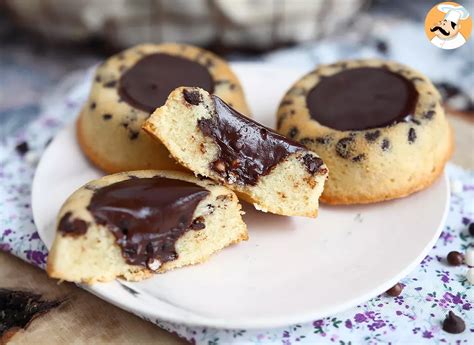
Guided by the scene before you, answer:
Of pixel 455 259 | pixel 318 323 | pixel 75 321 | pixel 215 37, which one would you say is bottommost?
pixel 75 321

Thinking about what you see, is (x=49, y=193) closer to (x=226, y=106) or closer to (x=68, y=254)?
(x=68, y=254)

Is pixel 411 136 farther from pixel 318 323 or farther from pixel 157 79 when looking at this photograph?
pixel 157 79

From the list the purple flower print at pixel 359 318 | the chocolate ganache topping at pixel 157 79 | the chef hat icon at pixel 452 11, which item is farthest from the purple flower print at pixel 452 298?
the chocolate ganache topping at pixel 157 79

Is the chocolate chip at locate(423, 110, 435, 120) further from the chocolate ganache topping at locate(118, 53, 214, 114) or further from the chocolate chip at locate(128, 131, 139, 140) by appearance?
the chocolate chip at locate(128, 131, 139, 140)

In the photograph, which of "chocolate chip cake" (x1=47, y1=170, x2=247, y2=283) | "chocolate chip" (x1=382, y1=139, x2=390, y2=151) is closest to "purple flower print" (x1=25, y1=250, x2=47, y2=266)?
"chocolate chip cake" (x1=47, y1=170, x2=247, y2=283)

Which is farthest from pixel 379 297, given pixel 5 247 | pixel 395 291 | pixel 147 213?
pixel 5 247

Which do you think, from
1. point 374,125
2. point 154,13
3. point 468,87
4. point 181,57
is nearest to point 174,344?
point 374,125
